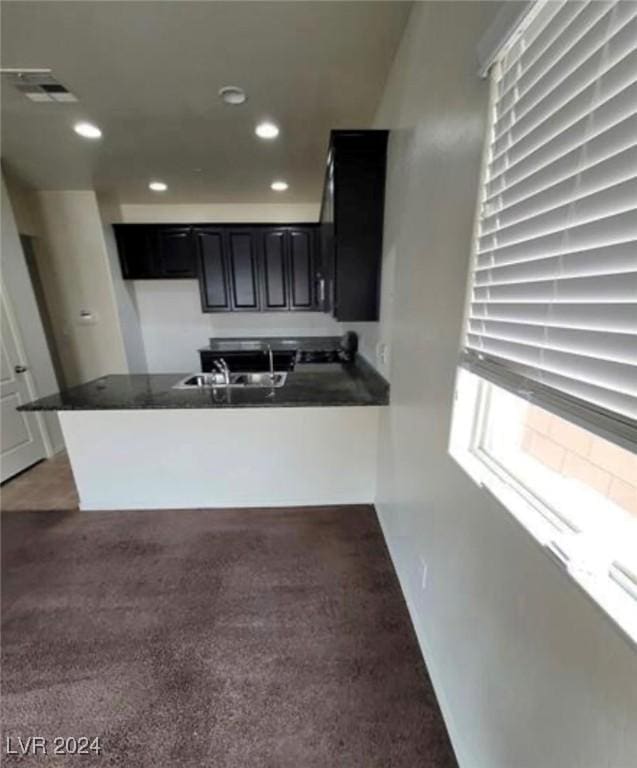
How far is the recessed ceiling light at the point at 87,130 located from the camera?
2.44m

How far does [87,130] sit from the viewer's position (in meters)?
2.50

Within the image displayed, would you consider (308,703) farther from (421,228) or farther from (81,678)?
(421,228)

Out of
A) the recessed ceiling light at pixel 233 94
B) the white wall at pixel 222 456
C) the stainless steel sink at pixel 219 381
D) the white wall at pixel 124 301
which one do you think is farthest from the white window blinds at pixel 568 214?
the white wall at pixel 124 301

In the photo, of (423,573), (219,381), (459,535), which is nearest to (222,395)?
(219,381)

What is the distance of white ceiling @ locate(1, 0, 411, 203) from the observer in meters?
1.52

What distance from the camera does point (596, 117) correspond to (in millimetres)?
558

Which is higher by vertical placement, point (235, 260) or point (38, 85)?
point (38, 85)

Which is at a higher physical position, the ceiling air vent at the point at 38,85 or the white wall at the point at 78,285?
the ceiling air vent at the point at 38,85

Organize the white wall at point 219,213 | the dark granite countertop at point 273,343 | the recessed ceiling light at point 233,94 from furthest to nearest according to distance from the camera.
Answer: the dark granite countertop at point 273,343
the white wall at point 219,213
the recessed ceiling light at point 233,94

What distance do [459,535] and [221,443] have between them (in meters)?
1.68

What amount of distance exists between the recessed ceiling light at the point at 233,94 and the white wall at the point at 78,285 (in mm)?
2548

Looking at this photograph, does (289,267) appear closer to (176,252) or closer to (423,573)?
(176,252)

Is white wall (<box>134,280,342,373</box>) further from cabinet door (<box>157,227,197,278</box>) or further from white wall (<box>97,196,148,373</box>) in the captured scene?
cabinet door (<box>157,227,197,278</box>)

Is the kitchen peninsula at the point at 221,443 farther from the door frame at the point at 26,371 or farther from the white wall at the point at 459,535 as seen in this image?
the door frame at the point at 26,371
